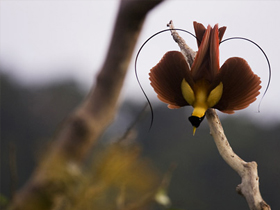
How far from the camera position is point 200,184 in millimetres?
11711

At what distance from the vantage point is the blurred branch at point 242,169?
1.61 ft

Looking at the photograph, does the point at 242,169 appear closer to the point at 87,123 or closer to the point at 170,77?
the point at 170,77

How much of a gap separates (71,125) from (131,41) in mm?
72

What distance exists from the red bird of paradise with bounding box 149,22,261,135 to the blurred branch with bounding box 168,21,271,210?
23 mm

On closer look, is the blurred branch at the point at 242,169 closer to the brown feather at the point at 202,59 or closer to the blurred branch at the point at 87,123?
the brown feather at the point at 202,59

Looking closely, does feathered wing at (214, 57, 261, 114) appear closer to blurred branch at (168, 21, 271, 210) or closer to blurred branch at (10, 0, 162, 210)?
blurred branch at (168, 21, 271, 210)

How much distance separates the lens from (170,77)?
1.84ft

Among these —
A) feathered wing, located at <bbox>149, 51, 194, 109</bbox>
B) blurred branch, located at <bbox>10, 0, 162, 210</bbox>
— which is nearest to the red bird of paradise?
feathered wing, located at <bbox>149, 51, 194, 109</bbox>

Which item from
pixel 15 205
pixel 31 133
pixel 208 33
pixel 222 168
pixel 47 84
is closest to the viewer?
pixel 15 205

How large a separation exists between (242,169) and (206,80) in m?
0.10

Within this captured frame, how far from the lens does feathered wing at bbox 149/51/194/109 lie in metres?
0.55

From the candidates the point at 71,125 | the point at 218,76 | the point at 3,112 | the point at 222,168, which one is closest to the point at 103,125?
the point at 71,125

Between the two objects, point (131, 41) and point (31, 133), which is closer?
point (131, 41)

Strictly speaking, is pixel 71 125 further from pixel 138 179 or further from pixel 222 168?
pixel 222 168
